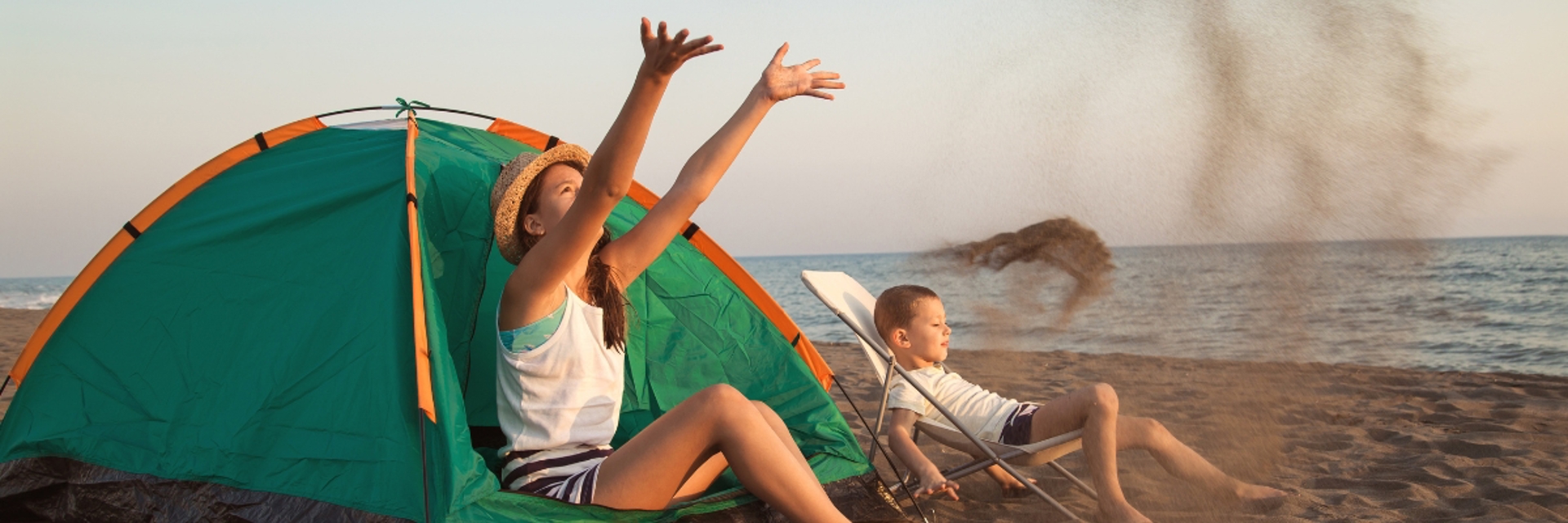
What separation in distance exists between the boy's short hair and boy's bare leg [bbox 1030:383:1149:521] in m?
0.64

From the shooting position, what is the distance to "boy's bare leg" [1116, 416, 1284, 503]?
3289mm

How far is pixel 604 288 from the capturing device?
277 centimetres

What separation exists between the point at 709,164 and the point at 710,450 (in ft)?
2.37

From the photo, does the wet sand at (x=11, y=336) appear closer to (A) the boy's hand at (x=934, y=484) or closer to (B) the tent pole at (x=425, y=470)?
(B) the tent pole at (x=425, y=470)

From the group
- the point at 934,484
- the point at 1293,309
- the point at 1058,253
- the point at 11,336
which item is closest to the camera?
the point at 934,484

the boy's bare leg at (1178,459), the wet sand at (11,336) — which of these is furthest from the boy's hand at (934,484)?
the wet sand at (11,336)

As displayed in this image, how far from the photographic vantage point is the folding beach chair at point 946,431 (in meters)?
3.26

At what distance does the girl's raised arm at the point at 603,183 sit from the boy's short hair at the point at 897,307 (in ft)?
5.01

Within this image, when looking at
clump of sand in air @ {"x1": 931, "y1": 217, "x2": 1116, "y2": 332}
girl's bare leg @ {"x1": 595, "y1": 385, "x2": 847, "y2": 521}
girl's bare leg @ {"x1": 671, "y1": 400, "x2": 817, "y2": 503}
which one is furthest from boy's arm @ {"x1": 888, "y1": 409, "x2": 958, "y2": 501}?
clump of sand in air @ {"x1": 931, "y1": 217, "x2": 1116, "y2": 332}

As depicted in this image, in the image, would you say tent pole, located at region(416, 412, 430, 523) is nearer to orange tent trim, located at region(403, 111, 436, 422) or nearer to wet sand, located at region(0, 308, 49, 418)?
orange tent trim, located at region(403, 111, 436, 422)

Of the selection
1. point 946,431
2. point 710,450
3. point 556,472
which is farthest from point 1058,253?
point 556,472

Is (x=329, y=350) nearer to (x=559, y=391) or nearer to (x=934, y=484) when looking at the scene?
(x=559, y=391)

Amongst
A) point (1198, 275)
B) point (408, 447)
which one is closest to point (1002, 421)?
point (408, 447)

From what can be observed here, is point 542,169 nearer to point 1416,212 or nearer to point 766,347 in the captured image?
point 766,347
